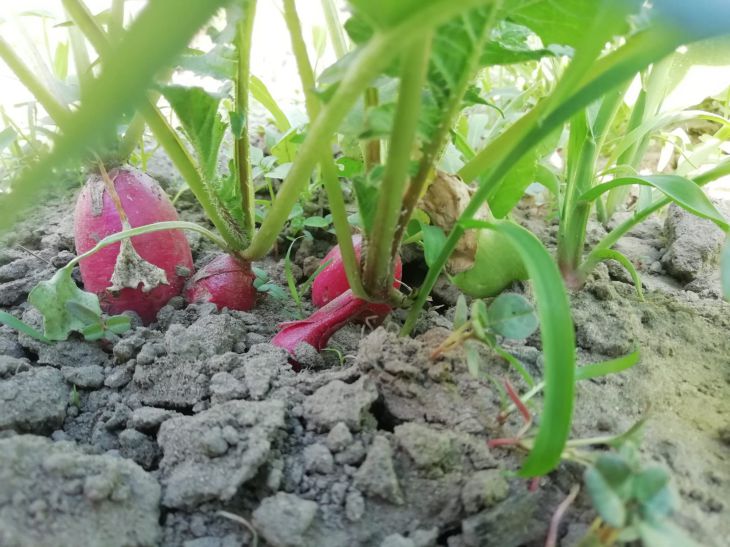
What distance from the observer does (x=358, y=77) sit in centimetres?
45

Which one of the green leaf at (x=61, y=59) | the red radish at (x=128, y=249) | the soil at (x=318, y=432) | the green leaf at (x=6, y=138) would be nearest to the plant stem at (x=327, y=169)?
the soil at (x=318, y=432)

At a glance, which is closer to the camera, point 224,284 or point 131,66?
point 131,66

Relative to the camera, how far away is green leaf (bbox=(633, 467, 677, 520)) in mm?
417

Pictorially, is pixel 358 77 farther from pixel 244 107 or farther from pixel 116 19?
pixel 116 19

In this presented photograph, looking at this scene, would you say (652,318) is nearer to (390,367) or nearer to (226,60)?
(390,367)

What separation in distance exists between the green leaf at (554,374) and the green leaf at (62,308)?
59 centimetres

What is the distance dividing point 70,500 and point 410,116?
450 mm

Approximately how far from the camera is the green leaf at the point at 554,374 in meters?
0.47

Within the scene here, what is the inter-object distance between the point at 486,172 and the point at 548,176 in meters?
0.19

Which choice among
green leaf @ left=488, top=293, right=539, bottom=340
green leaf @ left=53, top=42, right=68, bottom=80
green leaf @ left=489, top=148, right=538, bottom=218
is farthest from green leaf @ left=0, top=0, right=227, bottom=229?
green leaf @ left=53, top=42, right=68, bottom=80

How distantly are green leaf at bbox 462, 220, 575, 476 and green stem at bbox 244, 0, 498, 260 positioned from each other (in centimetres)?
23

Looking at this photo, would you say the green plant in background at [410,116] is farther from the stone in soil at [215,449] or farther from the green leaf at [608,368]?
the stone in soil at [215,449]

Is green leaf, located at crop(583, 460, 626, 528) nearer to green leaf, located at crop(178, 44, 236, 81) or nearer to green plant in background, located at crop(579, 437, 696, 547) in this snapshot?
green plant in background, located at crop(579, 437, 696, 547)

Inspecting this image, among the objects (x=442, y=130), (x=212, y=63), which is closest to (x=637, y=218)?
(x=442, y=130)
